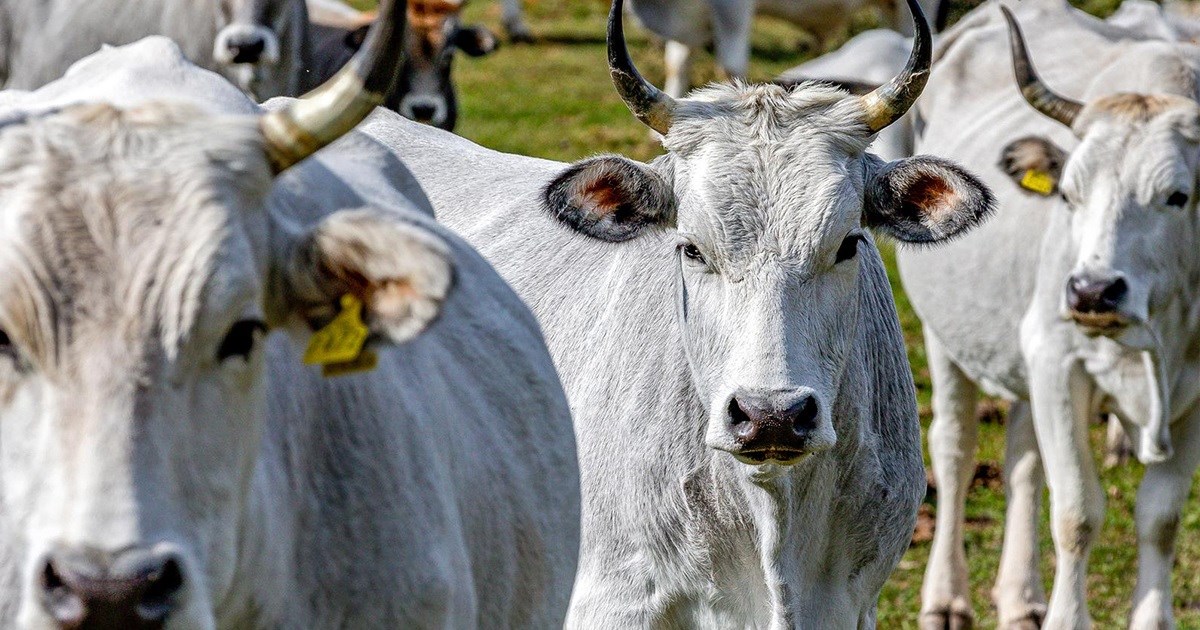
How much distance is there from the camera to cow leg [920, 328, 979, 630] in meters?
7.09

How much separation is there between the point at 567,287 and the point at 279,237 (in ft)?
8.56

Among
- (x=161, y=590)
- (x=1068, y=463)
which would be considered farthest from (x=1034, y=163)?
(x=161, y=590)

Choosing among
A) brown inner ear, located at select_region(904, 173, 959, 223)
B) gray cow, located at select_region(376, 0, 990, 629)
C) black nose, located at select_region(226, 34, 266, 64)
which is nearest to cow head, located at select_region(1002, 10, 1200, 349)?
gray cow, located at select_region(376, 0, 990, 629)

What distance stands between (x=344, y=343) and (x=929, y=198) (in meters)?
2.27

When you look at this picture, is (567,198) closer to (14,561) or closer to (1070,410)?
(14,561)

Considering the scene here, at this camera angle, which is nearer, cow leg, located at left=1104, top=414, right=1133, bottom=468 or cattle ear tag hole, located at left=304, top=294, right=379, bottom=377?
cattle ear tag hole, located at left=304, top=294, right=379, bottom=377

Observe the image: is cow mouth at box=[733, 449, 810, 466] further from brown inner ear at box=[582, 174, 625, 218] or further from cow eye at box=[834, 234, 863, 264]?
brown inner ear at box=[582, 174, 625, 218]

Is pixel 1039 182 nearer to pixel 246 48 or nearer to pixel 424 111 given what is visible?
pixel 246 48

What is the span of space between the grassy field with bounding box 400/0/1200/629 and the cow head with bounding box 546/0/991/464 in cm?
279

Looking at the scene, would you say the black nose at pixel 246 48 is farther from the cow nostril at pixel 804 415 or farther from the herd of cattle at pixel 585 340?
the cow nostril at pixel 804 415

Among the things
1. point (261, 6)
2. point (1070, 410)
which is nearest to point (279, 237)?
point (1070, 410)

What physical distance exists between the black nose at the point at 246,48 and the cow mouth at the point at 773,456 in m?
6.24

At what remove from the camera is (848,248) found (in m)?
4.52

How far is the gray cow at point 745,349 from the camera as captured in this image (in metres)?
4.42
